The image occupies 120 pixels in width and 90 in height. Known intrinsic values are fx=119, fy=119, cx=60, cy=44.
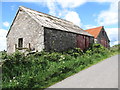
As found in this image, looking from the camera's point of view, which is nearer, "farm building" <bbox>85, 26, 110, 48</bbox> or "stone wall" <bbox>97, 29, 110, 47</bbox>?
"farm building" <bbox>85, 26, 110, 48</bbox>

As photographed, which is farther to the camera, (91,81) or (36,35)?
(36,35)

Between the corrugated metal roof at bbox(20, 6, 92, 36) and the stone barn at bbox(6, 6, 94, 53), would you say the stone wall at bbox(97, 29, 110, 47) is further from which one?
the corrugated metal roof at bbox(20, 6, 92, 36)

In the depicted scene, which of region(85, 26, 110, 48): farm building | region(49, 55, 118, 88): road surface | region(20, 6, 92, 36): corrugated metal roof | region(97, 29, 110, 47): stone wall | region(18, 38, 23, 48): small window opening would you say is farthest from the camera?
region(97, 29, 110, 47): stone wall

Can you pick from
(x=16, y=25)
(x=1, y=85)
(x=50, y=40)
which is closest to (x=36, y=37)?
(x=50, y=40)

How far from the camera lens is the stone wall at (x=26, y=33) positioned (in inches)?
481

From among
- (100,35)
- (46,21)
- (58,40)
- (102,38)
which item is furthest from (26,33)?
(102,38)

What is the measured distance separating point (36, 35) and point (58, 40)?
2.52 meters

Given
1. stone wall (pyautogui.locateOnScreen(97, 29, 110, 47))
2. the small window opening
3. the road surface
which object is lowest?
the road surface

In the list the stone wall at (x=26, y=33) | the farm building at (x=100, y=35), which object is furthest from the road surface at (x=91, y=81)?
the farm building at (x=100, y=35)

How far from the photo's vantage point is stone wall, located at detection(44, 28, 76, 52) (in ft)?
39.9

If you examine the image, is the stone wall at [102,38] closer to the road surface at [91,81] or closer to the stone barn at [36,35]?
the stone barn at [36,35]

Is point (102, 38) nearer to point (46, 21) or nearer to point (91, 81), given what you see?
point (46, 21)

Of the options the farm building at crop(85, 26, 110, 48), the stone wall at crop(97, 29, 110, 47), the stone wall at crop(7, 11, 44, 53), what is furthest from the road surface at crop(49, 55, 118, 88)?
the stone wall at crop(97, 29, 110, 47)

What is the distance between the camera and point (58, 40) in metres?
13.4
